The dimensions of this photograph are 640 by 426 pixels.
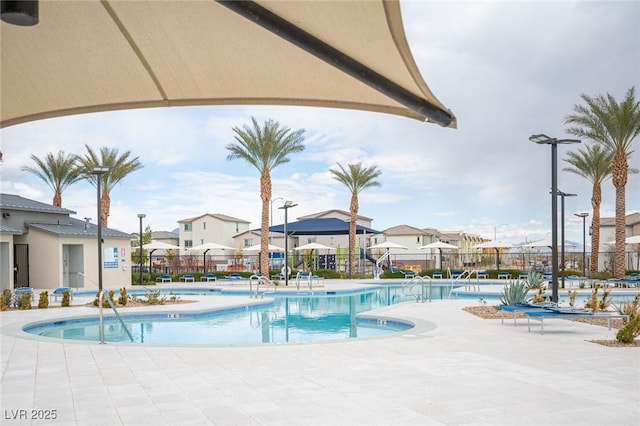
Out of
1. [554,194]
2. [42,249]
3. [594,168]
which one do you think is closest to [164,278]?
[42,249]

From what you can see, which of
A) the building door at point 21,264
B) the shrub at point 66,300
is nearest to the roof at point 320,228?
the building door at point 21,264

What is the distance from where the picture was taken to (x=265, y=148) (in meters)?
29.9

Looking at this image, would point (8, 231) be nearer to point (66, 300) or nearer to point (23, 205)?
point (23, 205)

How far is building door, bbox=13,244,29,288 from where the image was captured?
24.3 meters

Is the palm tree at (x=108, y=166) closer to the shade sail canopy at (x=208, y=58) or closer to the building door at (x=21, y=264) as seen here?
the building door at (x=21, y=264)

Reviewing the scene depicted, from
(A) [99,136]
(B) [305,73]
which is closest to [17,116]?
(B) [305,73]

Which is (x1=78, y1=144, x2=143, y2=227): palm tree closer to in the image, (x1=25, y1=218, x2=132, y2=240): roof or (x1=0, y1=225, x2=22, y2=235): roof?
(x1=25, y1=218, x2=132, y2=240): roof

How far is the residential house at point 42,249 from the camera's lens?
76.4ft

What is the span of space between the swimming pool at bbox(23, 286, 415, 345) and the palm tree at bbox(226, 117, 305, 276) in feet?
39.7

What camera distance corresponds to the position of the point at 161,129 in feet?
81.0

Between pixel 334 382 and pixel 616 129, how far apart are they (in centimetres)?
2617

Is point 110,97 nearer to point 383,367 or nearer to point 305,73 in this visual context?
point 305,73

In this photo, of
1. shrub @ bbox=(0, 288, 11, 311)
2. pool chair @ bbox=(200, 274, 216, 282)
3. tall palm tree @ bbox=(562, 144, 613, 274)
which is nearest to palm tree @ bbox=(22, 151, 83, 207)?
pool chair @ bbox=(200, 274, 216, 282)

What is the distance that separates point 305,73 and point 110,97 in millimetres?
876
